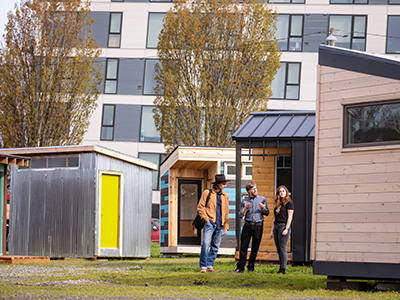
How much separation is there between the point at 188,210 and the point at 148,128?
40.5 feet

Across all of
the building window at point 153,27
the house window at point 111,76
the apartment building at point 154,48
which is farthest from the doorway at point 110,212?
the building window at point 153,27

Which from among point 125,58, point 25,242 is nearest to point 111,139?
point 125,58

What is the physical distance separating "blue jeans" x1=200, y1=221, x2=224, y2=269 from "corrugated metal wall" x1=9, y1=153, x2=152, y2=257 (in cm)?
624

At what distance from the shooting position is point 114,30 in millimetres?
33125

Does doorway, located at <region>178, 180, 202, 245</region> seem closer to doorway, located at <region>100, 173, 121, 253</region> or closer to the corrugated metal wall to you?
the corrugated metal wall

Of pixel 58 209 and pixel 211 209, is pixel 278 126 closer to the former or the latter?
pixel 211 209

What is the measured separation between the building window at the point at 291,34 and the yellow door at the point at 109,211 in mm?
16974

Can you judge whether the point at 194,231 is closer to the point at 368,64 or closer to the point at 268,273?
the point at 268,273

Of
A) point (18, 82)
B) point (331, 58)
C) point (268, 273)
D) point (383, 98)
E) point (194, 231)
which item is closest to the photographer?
point (383, 98)

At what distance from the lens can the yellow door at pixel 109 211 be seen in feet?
56.0

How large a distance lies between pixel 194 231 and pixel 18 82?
11743 millimetres

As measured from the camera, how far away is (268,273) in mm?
11133

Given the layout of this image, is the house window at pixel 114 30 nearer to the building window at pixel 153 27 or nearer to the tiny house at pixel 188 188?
the building window at pixel 153 27

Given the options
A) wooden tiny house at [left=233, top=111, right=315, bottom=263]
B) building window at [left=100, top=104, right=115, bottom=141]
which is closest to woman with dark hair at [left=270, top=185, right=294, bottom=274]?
wooden tiny house at [left=233, top=111, right=315, bottom=263]
